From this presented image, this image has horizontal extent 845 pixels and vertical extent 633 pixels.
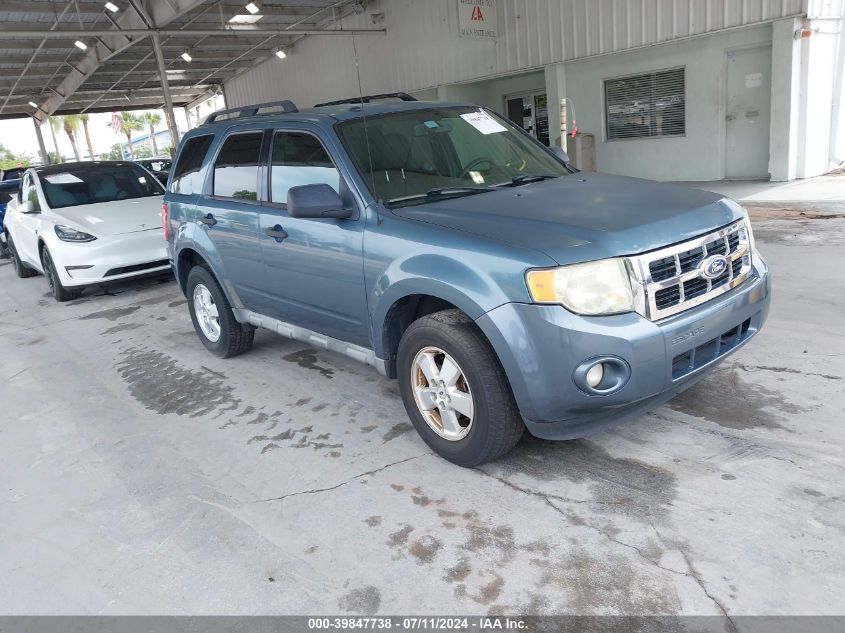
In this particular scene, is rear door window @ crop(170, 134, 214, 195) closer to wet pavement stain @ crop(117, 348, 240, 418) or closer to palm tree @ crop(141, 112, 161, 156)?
wet pavement stain @ crop(117, 348, 240, 418)

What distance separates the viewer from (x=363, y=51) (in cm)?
2089

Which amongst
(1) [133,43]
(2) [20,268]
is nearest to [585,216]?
(2) [20,268]

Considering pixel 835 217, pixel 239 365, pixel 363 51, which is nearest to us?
pixel 239 365

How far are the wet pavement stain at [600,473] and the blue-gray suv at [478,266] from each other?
0.26 metres

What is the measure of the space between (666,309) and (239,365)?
3.59m

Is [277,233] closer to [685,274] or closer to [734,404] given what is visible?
[685,274]

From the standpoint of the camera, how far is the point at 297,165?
13.9 feet

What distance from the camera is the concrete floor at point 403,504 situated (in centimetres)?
256

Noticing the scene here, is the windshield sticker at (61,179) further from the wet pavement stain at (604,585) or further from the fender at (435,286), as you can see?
the wet pavement stain at (604,585)

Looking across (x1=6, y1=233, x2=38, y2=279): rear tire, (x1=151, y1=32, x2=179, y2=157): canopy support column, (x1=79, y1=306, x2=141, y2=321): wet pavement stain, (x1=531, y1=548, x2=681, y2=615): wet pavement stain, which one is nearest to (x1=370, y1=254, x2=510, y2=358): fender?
(x1=531, y1=548, x2=681, y2=615): wet pavement stain

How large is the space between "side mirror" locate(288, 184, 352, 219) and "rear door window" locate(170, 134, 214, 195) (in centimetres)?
198

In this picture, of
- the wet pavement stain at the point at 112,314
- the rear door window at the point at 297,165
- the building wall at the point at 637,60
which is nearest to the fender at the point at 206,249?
the rear door window at the point at 297,165

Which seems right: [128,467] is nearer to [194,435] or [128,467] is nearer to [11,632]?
[194,435]

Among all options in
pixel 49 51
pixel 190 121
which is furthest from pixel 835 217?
pixel 190 121
